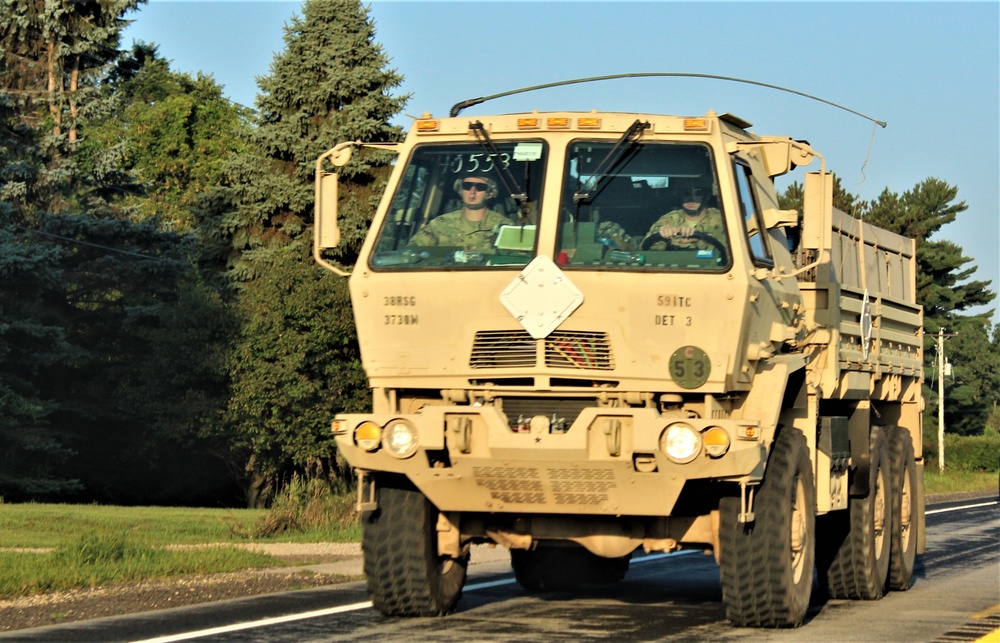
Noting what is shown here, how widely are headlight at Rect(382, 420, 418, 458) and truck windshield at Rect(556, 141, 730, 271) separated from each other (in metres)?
1.43

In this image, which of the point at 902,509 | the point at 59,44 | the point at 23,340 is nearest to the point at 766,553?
the point at 902,509

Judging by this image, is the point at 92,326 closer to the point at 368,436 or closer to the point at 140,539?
the point at 140,539

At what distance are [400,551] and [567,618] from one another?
1392 millimetres

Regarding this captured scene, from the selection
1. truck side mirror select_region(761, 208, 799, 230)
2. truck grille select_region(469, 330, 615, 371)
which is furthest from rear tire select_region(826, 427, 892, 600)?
truck grille select_region(469, 330, 615, 371)

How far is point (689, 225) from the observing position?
10.3 meters

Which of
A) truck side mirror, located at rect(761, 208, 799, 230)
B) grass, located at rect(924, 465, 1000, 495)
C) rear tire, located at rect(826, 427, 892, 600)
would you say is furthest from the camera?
grass, located at rect(924, 465, 1000, 495)

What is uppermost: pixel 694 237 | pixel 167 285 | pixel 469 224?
pixel 167 285

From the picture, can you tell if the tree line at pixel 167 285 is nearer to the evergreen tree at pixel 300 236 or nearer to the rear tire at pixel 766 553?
the evergreen tree at pixel 300 236

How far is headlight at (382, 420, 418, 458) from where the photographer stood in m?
10.2

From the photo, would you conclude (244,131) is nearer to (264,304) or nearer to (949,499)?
(264,304)

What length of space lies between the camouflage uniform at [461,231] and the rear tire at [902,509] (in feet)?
18.2

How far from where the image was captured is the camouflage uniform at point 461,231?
10523 millimetres

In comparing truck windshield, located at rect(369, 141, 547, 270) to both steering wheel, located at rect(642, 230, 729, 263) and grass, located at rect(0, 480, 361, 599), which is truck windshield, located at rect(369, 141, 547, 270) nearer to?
steering wheel, located at rect(642, 230, 729, 263)

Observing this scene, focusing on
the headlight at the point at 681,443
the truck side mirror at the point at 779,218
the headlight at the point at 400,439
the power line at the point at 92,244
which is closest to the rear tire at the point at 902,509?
the truck side mirror at the point at 779,218
